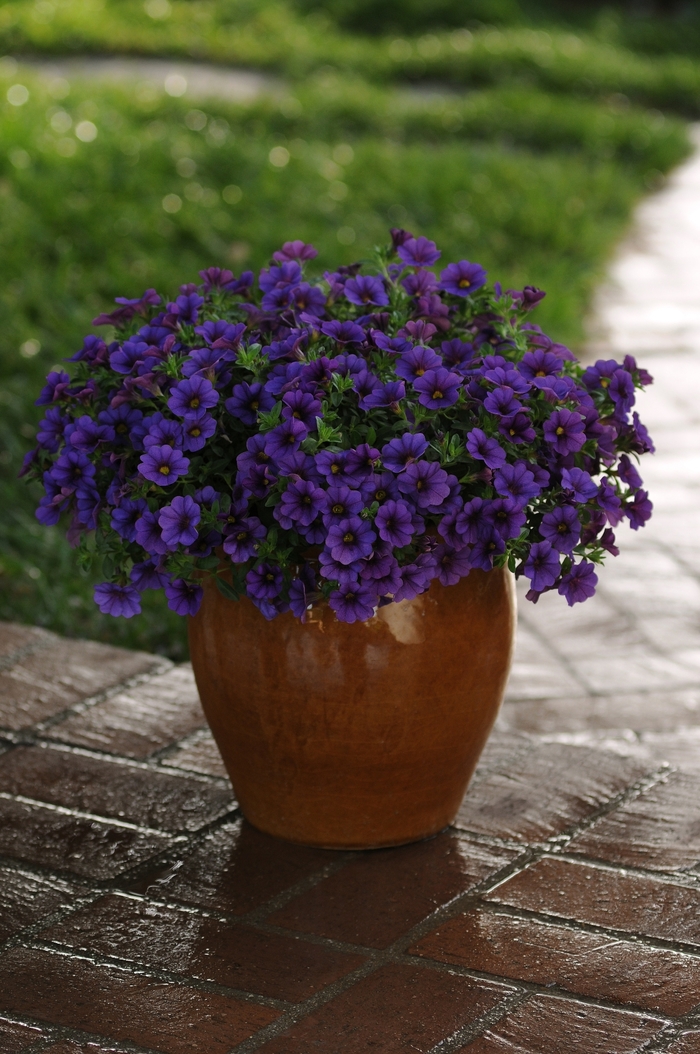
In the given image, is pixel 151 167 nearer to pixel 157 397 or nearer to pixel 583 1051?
pixel 157 397

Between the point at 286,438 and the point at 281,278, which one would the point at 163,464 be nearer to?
the point at 286,438

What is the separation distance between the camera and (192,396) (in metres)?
1.89

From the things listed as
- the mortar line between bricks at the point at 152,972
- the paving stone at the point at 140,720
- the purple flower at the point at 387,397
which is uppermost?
the purple flower at the point at 387,397

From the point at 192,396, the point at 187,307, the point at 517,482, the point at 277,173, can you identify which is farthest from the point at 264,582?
the point at 277,173

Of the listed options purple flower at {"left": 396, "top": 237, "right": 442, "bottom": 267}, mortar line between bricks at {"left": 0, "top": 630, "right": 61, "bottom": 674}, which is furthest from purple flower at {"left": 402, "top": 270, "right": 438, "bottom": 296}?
mortar line between bricks at {"left": 0, "top": 630, "right": 61, "bottom": 674}

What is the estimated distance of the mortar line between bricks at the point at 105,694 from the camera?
2.62 meters

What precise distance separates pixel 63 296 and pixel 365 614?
3536 millimetres

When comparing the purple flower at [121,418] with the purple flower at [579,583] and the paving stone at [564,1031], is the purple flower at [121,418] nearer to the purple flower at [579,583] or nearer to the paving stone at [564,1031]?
the purple flower at [579,583]

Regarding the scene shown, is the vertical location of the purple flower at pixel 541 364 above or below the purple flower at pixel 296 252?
below

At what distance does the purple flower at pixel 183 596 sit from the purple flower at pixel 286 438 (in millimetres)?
243

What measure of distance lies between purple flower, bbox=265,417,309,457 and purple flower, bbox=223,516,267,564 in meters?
0.10

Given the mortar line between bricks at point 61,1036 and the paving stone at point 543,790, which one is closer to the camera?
the mortar line between bricks at point 61,1036

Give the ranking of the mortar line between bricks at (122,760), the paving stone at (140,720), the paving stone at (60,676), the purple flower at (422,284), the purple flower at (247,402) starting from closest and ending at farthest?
the purple flower at (247,402) → the purple flower at (422,284) → the mortar line between bricks at (122,760) → the paving stone at (140,720) → the paving stone at (60,676)

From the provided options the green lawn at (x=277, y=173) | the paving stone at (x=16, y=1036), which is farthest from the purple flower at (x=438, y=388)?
the green lawn at (x=277, y=173)
